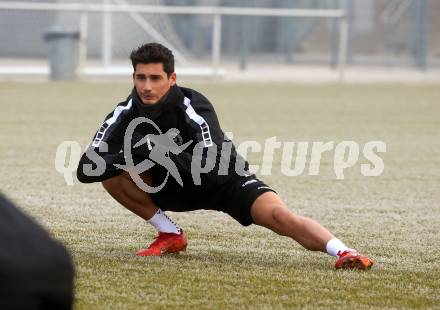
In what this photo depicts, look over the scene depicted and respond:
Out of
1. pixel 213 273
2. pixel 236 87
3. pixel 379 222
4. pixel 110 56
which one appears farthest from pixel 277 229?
pixel 110 56

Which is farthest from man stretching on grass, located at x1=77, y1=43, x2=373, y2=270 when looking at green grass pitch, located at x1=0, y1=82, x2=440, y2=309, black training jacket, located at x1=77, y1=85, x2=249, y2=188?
green grass pitch, located at x1=0, y1=82, x2=440, y2=309

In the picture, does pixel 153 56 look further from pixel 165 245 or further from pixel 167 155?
pixel 165 245

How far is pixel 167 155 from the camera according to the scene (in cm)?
511

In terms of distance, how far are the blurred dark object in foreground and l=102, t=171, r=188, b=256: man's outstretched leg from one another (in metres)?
2.53

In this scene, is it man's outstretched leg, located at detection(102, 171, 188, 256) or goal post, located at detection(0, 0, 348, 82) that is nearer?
man's outstretched leg, located at detection(102, 171, 188, 256)

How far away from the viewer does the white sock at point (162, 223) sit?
5.26 meters

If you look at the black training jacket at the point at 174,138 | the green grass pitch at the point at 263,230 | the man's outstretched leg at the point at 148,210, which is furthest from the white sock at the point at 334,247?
the man's outstretched leg at the point at 148,210

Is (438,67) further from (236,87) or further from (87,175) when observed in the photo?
(87,175)

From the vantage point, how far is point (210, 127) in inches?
201

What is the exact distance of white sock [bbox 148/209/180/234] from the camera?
5.26m

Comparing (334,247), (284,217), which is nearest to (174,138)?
(284,217)

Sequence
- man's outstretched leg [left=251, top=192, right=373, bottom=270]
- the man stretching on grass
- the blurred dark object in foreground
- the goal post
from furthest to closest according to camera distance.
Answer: the goal post
the man stretching on grass
man's outstretched leg [left=251, top=192, right=373, bottom=270]
the blurred dark object in foreground

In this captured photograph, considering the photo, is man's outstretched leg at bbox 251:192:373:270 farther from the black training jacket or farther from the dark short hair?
the dark short hair

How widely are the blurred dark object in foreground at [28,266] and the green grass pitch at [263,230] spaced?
1.58m
